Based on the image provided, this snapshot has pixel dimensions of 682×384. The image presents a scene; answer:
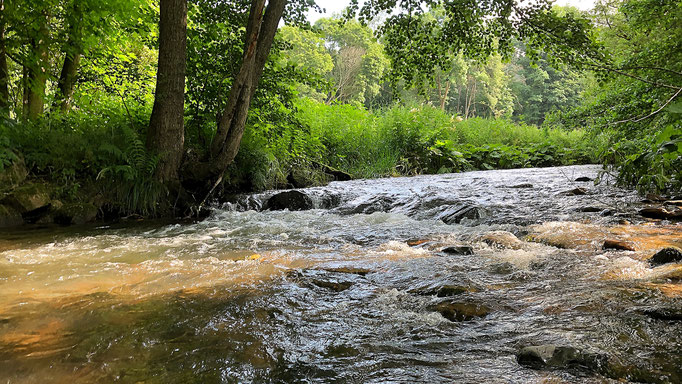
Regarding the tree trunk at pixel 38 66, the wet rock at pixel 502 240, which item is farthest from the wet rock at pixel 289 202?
the tree trunk at pixel 38 66

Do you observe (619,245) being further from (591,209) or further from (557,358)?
(557,358)

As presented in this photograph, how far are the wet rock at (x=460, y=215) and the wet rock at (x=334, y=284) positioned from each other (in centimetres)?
267

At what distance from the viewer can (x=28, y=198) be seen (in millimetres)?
4809

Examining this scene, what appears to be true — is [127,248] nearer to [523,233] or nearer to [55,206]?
[55,206]

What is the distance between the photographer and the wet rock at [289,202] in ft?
21.5

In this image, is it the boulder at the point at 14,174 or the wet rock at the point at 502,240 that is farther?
the boulder at the point at 14,174

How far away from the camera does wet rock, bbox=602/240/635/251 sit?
2924 mm

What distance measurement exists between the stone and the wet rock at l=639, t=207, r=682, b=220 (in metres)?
7.34

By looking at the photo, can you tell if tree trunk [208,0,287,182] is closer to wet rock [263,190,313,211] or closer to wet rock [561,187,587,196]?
wet rock [263,190,313,211]

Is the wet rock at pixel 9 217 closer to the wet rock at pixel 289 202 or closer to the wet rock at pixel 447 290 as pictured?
the wet rock at pixel 289 202

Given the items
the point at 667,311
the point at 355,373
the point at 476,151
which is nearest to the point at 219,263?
the point at 355,373

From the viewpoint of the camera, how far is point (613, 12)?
1730 centimetres

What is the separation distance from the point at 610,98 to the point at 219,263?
25.0 ft

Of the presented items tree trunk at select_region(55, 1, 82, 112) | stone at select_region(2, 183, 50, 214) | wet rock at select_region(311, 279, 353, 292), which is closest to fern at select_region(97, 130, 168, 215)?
stone at select_region(2, 183, 50, 214)
